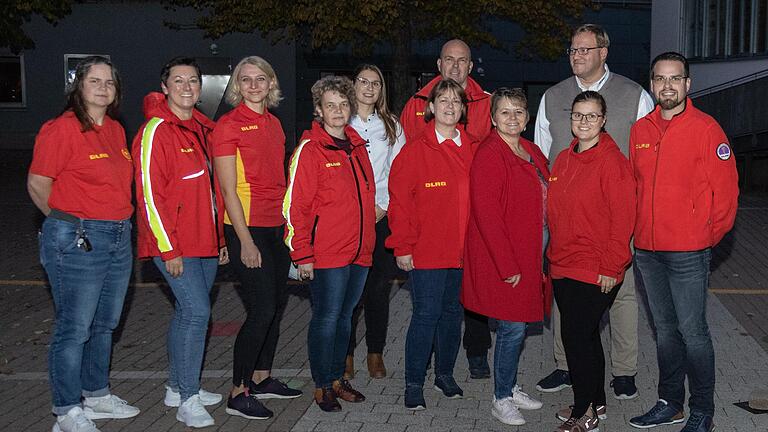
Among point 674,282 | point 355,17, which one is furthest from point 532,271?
point 355,17

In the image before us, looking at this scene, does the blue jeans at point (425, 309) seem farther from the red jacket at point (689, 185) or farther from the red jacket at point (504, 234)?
the red jacket at point (689, 185)

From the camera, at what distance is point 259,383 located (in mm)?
6137

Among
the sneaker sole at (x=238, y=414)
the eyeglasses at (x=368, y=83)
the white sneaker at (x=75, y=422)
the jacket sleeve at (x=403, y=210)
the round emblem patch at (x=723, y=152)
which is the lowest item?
the sneaker sole at (x=238, y=414)

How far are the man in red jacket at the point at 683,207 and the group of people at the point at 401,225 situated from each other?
11 mm

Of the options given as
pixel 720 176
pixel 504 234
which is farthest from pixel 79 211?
pixel 720 176

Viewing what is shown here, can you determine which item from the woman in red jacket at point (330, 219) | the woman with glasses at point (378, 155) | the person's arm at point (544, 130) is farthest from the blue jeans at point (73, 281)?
the person's arm at point (544, 130)

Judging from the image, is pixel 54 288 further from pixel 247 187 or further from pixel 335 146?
pixel 335 146

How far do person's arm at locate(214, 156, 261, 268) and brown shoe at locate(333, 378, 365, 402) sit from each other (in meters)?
1.08

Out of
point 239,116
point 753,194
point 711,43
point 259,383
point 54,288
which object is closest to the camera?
point 54,288

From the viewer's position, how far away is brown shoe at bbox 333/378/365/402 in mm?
6012

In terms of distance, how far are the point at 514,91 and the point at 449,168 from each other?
61cm

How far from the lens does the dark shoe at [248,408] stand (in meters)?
5.68

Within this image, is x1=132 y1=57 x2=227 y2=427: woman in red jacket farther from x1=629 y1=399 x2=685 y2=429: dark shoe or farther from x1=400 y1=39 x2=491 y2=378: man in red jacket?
x1=629 y1=399 x2=685 y2=429: dark shoe

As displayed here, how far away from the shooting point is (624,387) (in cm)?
614
